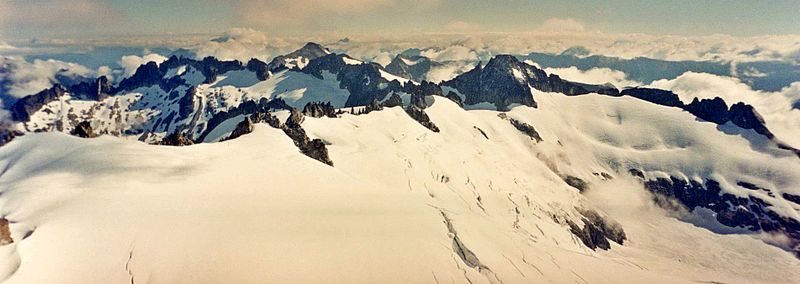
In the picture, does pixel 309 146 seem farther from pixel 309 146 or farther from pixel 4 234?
pixel 4 234

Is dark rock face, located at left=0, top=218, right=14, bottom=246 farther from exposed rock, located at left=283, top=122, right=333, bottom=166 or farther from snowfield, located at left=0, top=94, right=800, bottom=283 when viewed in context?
exposed rock, located at left=283, top=122, right=333, bottom=166

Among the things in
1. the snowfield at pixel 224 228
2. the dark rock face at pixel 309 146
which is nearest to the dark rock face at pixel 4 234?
the snowfield at pixel 224 228

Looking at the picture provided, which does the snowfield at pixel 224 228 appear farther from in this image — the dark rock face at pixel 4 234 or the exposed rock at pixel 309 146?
the exposed rock at pixel 309 146

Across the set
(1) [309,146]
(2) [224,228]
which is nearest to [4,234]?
(2) [224,228]

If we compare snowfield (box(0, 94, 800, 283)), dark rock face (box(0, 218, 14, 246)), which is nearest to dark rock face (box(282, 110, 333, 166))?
snowfield (box(0, 94, 800, 283))

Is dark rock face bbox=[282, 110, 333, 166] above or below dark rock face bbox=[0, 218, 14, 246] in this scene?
below

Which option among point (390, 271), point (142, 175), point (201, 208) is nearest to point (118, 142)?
point (142, 175)

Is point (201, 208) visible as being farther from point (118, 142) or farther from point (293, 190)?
point (118, 142)

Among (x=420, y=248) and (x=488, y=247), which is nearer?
(x=420, y=248)
